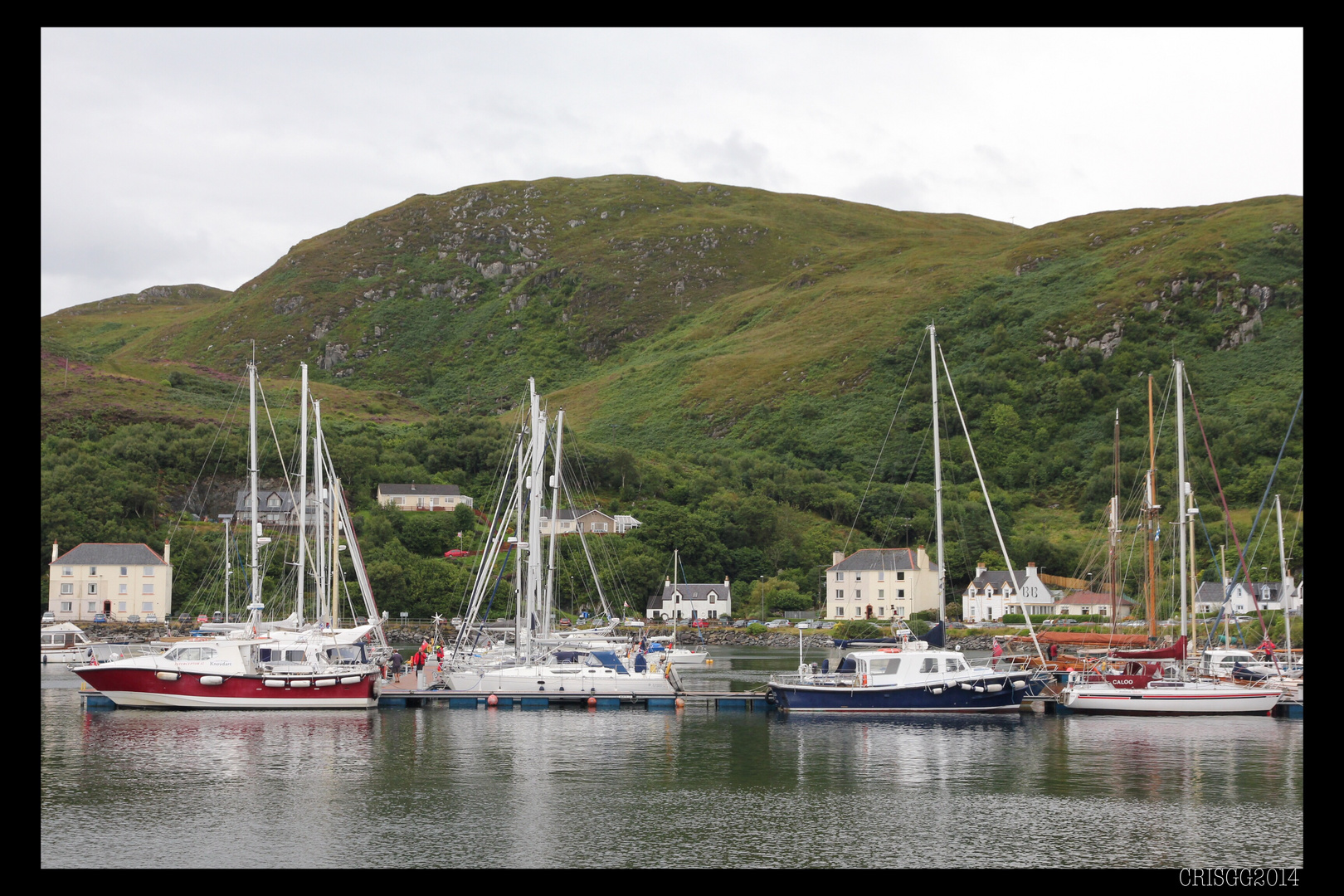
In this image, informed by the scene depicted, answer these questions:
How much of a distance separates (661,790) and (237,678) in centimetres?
2316

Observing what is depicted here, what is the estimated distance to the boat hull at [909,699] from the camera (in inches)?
1849

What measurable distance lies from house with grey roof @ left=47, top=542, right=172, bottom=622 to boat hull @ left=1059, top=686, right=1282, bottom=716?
85737 millimetres

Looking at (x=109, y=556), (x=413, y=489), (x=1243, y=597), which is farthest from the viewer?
(x=413, y=489)

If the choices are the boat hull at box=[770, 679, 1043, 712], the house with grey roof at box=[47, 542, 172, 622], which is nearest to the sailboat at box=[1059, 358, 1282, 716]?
the boat hull at box=[770, 679, 1043, 712]

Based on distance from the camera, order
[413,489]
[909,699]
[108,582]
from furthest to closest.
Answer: [413,489] < [108,582] < [909,699]

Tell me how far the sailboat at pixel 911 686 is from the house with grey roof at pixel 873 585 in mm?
76117

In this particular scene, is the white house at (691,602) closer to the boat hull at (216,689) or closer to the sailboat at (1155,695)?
the sailboat at (1155,695)

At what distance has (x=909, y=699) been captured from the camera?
47.2m

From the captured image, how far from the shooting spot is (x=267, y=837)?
2652 cm

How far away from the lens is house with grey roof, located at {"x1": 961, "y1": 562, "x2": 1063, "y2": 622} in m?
128

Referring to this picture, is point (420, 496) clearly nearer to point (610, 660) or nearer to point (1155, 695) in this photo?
point (610, 660)

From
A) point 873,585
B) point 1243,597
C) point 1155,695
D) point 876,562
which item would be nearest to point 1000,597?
point 876,562

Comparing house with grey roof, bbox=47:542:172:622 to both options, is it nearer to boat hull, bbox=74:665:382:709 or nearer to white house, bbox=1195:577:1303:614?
boat hull, bbox=74:665:382:709
